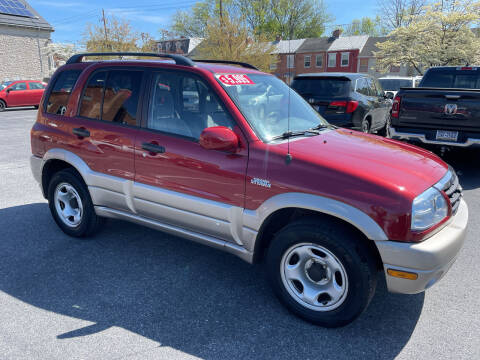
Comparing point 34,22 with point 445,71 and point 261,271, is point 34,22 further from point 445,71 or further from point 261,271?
point 261,271

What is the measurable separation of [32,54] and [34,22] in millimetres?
2742

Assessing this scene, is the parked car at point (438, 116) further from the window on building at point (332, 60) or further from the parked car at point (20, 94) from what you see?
the window on building at point (332, 60)

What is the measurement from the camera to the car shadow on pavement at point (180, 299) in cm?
271

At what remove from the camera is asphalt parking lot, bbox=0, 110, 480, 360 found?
264 centimetres

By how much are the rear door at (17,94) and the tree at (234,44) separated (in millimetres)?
13453

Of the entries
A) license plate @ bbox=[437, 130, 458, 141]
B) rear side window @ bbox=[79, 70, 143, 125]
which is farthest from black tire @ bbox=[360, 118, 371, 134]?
rear side window @ bbox=[79, 70, 143, 125]

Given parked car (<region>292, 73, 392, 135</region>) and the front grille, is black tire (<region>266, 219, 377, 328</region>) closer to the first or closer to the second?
the front grille

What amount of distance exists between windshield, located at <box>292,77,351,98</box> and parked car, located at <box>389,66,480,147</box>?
161cm

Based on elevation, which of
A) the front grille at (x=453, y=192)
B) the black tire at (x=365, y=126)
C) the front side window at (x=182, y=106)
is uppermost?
the front side window at (x=182, y=106)

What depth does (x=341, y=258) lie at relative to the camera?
268 centimetres

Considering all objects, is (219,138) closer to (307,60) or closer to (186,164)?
(186,164)

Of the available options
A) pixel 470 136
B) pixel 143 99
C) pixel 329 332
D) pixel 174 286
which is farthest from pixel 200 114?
pixel 470 136

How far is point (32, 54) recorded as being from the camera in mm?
34719

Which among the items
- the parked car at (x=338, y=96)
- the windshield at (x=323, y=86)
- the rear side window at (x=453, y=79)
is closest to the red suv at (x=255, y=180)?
the parked car at (x=338, y=96)
